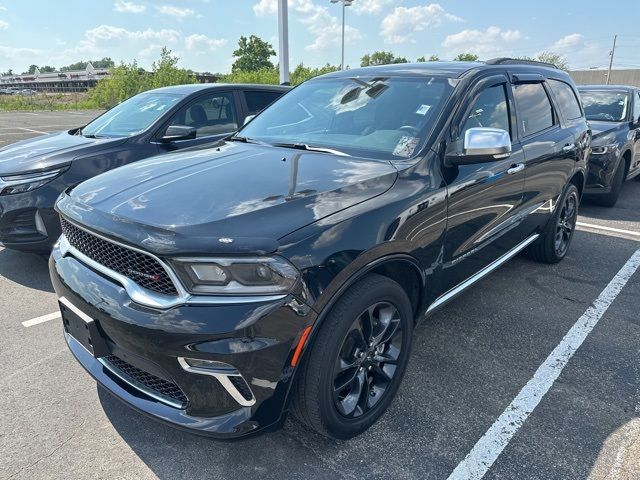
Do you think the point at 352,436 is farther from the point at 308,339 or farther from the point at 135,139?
the point at 135,139

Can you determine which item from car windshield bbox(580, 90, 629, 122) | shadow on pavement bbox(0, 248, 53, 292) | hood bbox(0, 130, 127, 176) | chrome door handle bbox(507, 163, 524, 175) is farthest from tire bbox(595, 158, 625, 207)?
shadow on pavement bbox(0, 248, 53, 292)

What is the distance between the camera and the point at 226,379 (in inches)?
72.9

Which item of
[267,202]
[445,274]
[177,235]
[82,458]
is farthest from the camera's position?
[445,274]

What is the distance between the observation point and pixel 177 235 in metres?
1.88

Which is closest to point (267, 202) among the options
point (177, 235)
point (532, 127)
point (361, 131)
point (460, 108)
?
point (177, 235)

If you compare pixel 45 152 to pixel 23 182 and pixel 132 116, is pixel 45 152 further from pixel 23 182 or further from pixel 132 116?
pixel 132 116

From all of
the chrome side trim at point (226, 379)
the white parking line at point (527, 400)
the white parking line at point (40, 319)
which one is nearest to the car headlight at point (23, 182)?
the white parking line at point (40, 319)

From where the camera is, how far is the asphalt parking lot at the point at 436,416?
2219mm

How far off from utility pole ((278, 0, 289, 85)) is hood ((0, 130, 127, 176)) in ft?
31.1

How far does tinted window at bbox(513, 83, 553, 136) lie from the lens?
12.1 feet

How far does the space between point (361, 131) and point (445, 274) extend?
104cm

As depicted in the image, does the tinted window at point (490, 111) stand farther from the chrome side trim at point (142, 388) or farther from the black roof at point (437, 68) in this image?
the chrome side trim at point (142, 388)

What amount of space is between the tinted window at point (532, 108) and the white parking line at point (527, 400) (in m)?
1.55

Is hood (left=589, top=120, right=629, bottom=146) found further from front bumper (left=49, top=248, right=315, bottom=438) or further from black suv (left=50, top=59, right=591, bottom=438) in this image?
front bumper (left=49, top=248, right=315, bottom=438)
